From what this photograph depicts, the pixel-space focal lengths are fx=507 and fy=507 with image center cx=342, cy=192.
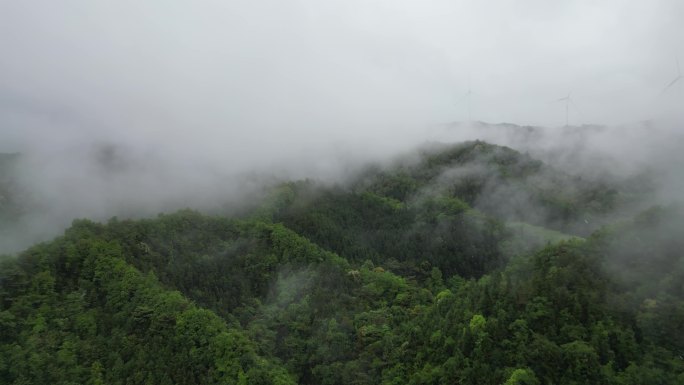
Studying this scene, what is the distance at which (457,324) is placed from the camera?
77.8m

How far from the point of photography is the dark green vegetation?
212 ft

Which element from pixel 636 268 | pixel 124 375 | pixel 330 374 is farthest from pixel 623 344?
pixel 124 375

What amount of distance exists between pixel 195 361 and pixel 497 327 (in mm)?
50511

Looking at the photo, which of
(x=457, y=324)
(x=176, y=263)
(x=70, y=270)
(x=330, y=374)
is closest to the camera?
(x=457, y=324)

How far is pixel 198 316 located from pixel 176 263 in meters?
29.5

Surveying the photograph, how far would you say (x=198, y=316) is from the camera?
308ft

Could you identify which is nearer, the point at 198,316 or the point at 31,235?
the point at 198,316

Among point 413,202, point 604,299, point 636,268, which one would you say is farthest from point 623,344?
point 413,202

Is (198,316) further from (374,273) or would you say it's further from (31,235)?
(31,235)

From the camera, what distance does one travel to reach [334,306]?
4200 inches

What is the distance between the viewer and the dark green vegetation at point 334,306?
6462 centimetres

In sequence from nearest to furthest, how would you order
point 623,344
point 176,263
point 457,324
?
point 623,344
point 457,324
point 176,263

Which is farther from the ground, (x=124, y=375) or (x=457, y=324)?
(x=457, y=324)

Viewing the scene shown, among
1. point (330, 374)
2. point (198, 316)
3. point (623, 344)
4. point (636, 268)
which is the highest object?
point (636, 268)
